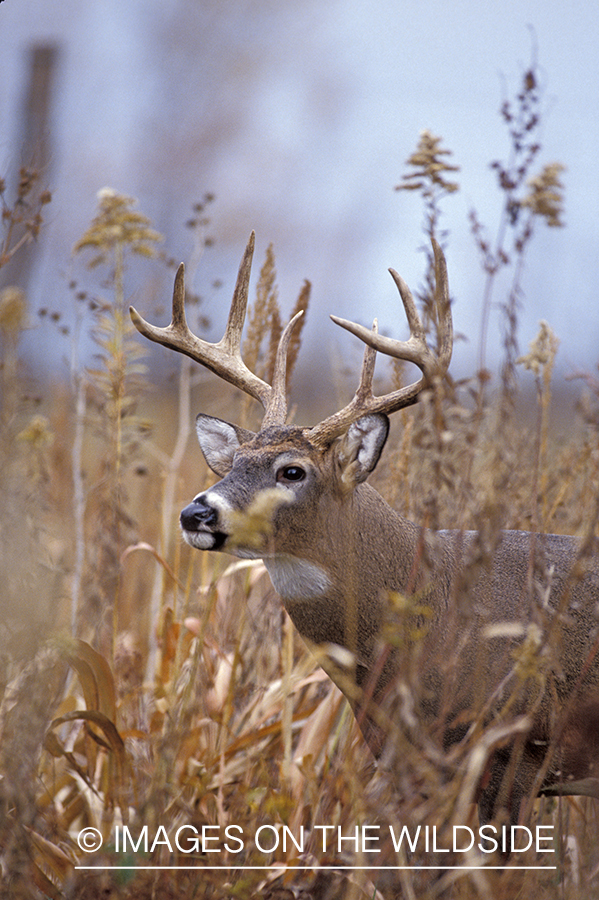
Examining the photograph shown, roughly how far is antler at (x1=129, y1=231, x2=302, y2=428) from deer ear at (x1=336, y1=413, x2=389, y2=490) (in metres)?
0.39

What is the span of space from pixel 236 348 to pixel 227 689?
1.49 m

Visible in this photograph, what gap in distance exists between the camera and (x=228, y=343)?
370cm

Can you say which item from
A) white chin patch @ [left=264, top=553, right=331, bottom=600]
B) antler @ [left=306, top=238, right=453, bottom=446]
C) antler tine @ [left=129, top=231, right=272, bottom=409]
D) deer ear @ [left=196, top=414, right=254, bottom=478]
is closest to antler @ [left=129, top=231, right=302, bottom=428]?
antler tine @ [left=129, top=231, right=272, bottom=409]

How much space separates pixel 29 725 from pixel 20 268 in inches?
185

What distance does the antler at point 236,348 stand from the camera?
3432 millimetres

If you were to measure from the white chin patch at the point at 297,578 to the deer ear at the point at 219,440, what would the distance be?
549mm

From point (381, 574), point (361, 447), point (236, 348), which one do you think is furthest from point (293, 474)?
point (236, 348)

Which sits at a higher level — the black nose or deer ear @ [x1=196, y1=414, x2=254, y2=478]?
deer ear @ [x1=196, y1=414, x2=254, y2=478]

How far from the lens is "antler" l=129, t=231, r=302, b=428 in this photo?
3.43 meters

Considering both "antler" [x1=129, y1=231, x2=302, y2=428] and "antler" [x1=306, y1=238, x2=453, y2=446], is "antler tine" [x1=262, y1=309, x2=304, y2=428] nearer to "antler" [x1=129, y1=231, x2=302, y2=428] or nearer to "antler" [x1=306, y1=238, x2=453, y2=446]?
"antler" [x1=129, y1=231, x2=302, y2=428]

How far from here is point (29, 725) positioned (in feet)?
6.27

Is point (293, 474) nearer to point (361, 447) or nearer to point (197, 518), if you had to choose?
point (361, 447)

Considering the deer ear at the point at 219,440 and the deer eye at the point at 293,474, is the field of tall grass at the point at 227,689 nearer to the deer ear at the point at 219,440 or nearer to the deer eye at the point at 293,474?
the deer ear at the point at 219,440

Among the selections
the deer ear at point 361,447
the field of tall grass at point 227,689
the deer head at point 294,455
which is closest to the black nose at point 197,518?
the deer head at point 294,455
